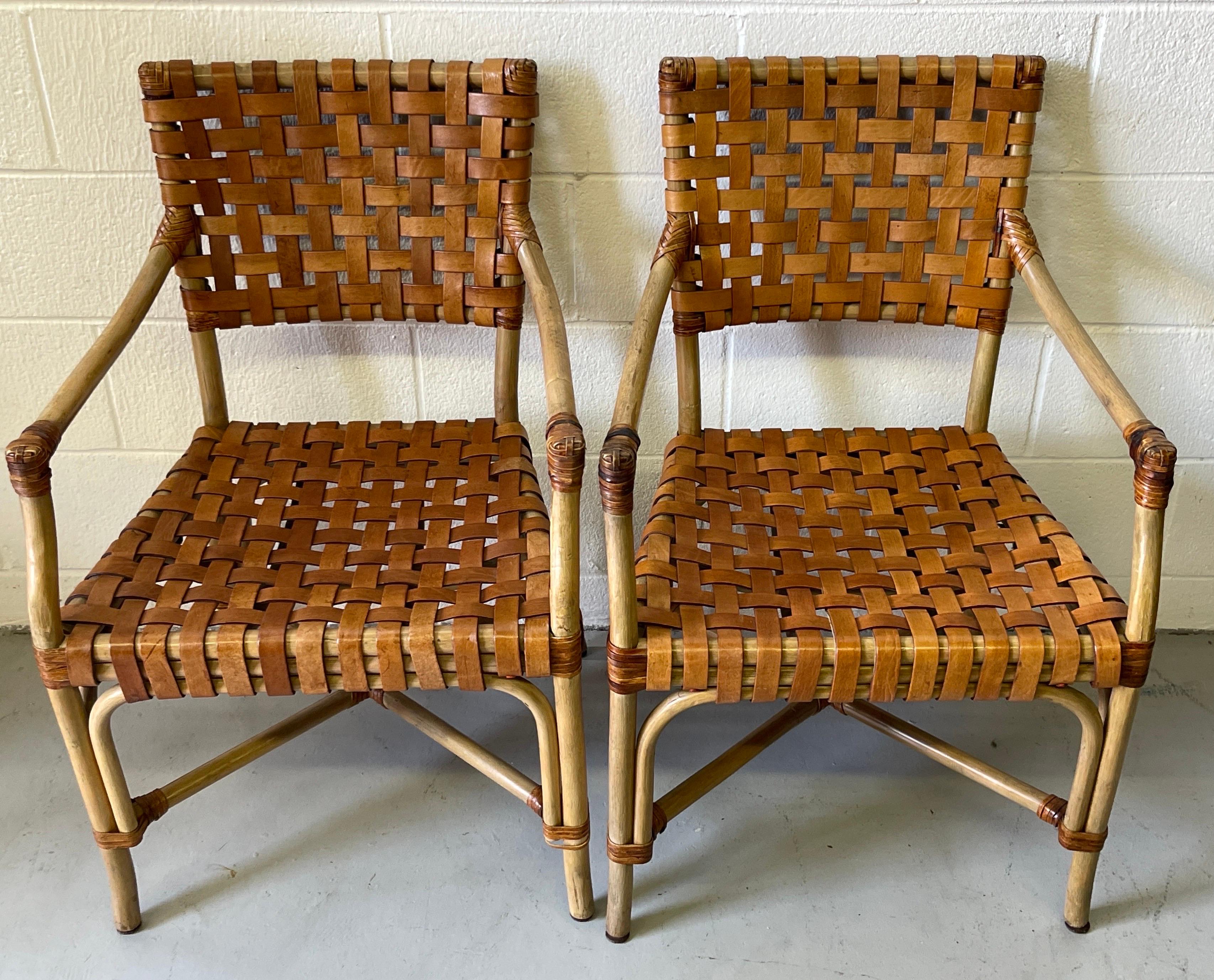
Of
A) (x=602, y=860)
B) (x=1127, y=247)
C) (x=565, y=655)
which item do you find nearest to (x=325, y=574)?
(x=565, y=655)

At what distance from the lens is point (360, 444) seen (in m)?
1.48

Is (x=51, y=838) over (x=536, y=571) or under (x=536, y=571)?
under

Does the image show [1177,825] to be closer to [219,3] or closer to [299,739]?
[299,739]

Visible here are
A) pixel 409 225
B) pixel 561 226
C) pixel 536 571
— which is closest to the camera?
pixel 536 571

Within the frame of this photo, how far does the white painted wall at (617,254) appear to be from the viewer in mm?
1452

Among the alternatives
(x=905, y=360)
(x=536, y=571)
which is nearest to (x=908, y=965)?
(x=536, y=571)

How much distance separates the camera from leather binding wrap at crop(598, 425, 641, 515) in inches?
43.9

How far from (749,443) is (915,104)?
1.67 ft

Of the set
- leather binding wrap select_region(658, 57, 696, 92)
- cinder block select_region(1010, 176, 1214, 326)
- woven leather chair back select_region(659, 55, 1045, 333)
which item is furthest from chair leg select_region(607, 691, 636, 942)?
cinder block select_region(1010, 176, 1214, 326)

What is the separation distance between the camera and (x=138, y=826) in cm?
135

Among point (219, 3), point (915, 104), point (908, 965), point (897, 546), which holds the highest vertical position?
point (219, 3)

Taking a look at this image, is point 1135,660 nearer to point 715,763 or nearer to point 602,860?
point 715,763

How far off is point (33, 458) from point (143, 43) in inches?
26.9

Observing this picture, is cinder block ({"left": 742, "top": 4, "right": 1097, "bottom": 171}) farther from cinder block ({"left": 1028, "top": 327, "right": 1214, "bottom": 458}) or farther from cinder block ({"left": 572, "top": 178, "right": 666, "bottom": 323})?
cinder block ({"left": 1028, "top": 327, "right": 1214, "bottom": 458})
